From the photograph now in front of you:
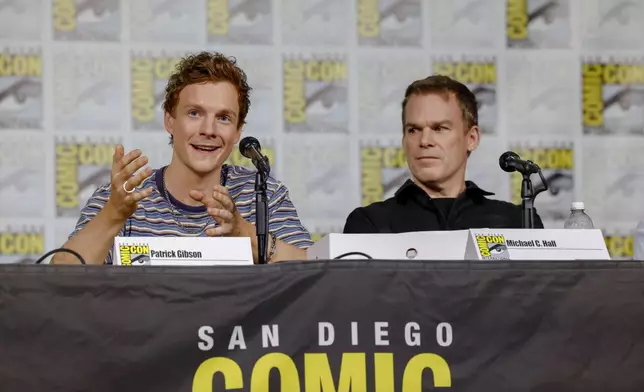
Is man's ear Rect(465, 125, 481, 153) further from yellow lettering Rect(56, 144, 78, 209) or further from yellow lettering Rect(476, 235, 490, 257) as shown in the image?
yellow lettering Rect(56, 144, 78, 209)

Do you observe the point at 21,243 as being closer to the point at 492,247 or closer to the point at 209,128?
the point at 209,128

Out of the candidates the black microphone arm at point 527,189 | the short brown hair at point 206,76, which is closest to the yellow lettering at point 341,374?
the black microphone arm at point 527,189

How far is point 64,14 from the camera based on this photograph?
3.83 m

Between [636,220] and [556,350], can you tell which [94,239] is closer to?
[556,350]

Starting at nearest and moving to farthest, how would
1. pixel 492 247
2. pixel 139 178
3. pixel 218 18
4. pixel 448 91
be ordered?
pixel 492 247 < pixel 139 178 < pixel 448 91 < pixel 218 18

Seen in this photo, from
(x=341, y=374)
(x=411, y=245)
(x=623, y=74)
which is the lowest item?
(x=341, y=374)

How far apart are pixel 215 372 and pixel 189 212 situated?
1087 mm

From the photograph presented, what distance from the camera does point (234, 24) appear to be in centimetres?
391

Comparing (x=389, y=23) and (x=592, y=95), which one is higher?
(x=389, y=23)

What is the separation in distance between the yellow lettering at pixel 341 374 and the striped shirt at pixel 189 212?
3.27ft

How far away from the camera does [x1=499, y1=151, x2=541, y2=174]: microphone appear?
103 inches

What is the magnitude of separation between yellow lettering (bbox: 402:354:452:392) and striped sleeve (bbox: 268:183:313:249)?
1.11m

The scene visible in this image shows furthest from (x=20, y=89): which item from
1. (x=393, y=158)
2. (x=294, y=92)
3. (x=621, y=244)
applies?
(x=621, y=244)

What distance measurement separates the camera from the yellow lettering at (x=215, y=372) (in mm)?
1879
